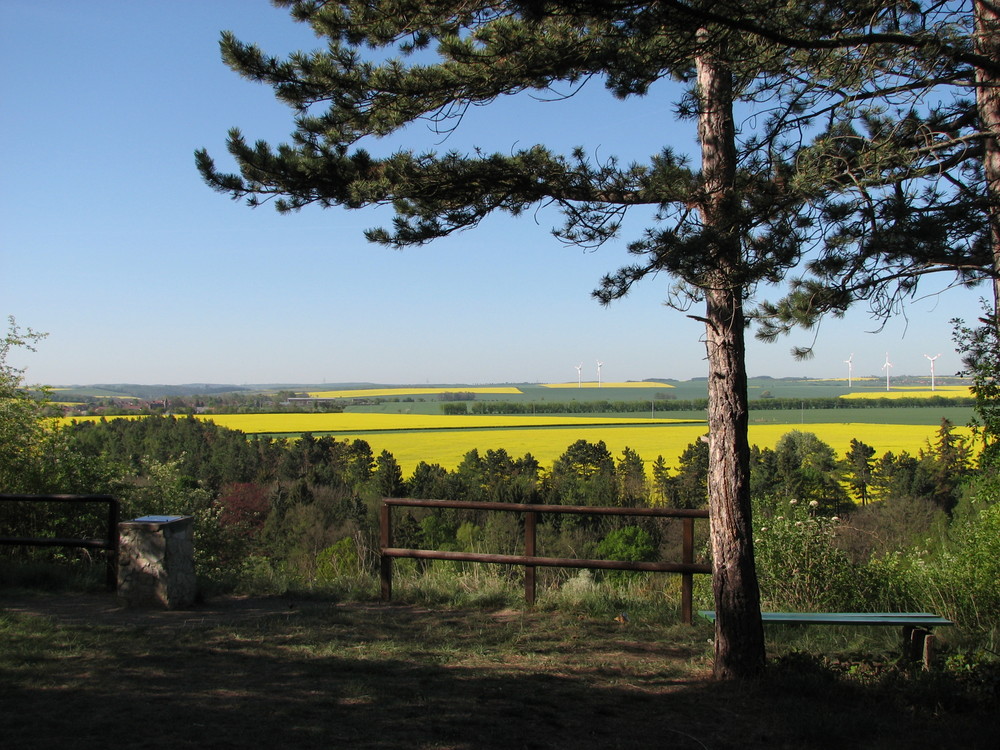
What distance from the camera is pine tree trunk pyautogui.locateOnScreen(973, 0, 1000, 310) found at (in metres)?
4.75

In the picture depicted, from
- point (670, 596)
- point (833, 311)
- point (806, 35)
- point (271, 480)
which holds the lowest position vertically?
point (271, 480)

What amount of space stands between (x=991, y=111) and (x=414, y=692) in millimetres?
6173

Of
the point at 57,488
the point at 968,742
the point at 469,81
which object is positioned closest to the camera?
the point at 968,742

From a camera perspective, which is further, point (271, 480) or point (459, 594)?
point (271, 480)

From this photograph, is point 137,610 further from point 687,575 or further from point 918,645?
point 918,645

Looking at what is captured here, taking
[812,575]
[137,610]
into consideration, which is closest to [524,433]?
[812,575]

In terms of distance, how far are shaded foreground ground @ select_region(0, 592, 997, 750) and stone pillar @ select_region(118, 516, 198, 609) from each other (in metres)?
0.38

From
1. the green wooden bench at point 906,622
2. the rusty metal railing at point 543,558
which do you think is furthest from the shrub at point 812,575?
the green wooden bench at point 906,622

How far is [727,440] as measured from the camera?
529 cm

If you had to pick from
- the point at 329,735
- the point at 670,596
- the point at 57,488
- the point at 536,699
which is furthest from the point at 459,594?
the point at 57,488

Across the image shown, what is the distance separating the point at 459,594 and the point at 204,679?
3204mm

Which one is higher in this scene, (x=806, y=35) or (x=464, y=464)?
(x=806, y=35)

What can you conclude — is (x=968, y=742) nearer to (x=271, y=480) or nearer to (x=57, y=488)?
(x=57, y=488)

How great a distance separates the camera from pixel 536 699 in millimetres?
4531
